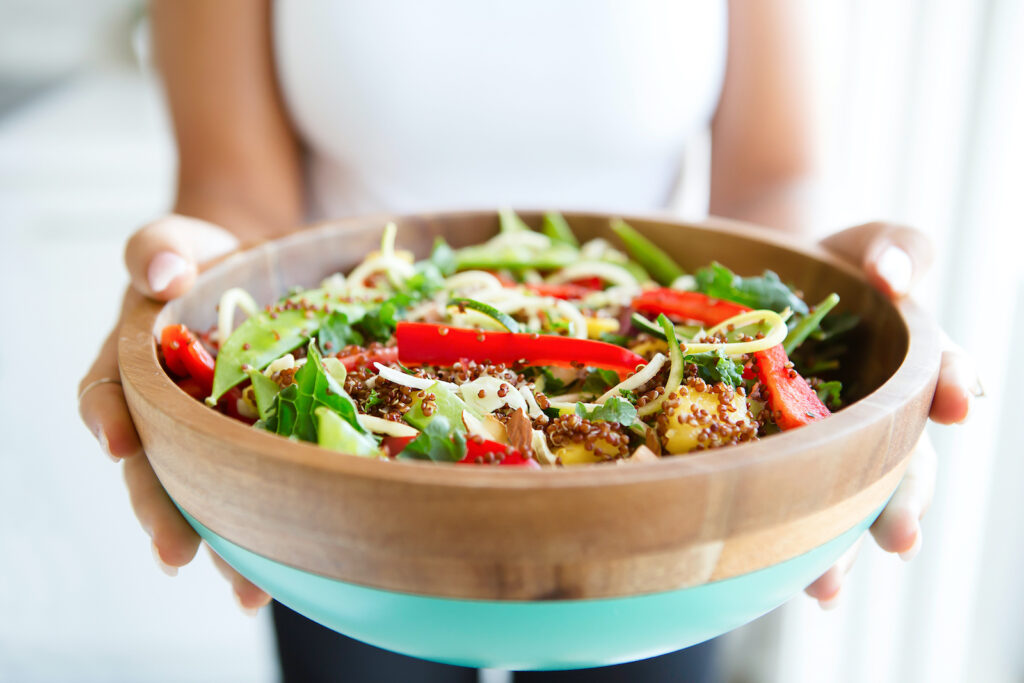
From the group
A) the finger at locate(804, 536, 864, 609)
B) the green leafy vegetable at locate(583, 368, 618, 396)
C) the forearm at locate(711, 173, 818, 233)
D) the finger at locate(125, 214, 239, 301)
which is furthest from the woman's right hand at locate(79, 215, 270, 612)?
the forearm at locate(711, 173, 818, 233)

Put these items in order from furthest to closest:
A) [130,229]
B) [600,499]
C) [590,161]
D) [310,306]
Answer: [130,229]
[590,161]
[310,306]
[600,499]

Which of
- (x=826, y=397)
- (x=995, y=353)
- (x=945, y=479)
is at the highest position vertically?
(x=826, y=397)

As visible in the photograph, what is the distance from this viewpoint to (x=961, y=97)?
148cm

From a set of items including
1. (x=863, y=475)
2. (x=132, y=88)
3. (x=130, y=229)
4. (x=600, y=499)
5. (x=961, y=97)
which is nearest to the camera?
(x=600, y=499)

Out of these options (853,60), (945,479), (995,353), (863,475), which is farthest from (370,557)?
(853,60)

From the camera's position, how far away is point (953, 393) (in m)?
0.82

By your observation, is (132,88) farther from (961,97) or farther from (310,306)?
(961,97)

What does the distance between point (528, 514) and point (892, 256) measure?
2.10ft

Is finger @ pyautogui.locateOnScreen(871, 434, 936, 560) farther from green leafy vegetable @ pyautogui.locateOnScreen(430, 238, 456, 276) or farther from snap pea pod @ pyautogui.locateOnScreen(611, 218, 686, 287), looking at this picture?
green leafy vegetable @ pyautogui.locateOnScreen(430, 238, 456, 276)

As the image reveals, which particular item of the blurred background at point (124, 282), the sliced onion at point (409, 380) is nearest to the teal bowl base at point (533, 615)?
the sliced onion at point (409, 380)

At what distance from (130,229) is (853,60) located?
216cm

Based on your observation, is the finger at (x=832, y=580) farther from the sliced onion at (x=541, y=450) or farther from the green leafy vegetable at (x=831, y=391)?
the sliced onion at (x=541, y=450)

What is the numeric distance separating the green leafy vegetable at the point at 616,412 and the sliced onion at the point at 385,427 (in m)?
0.17

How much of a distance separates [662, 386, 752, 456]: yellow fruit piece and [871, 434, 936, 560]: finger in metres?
0.22
